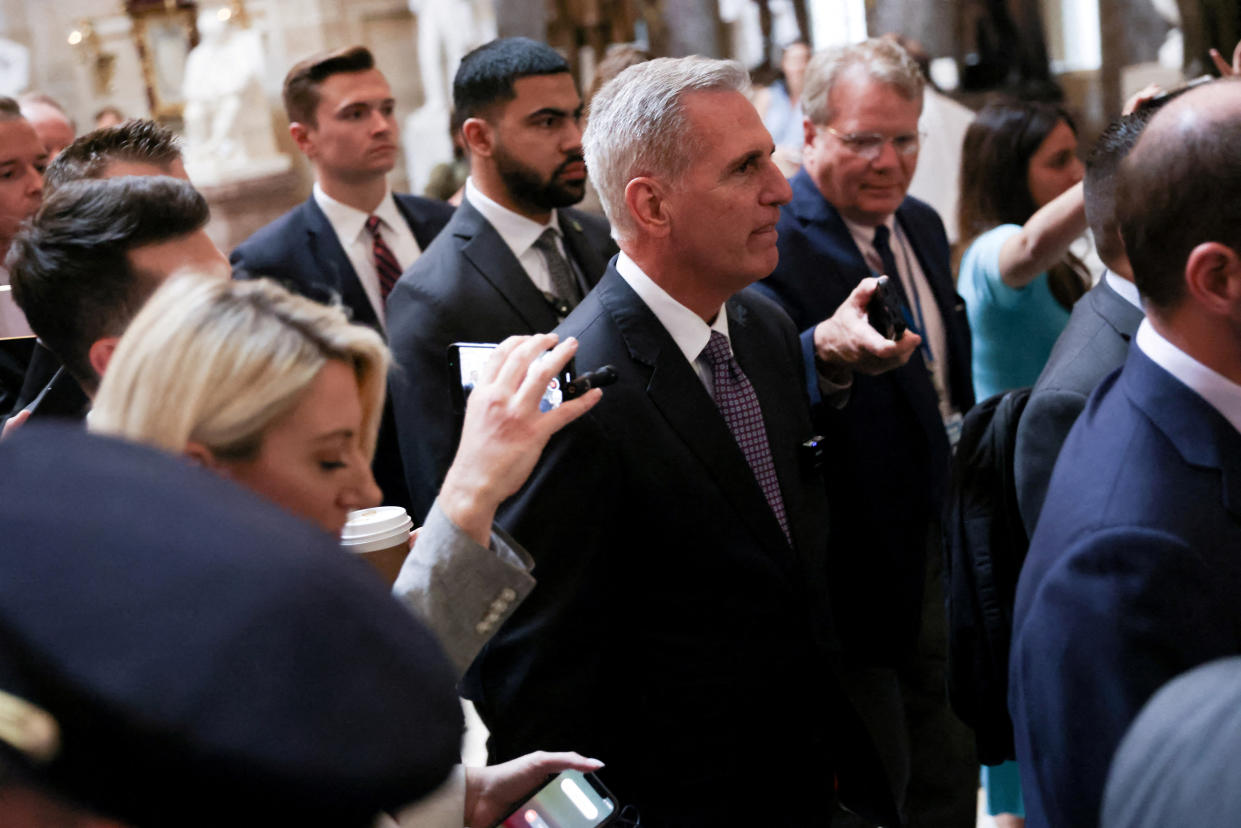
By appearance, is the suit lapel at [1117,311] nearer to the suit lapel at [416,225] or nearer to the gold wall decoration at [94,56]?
the suit lapel at [416,225]

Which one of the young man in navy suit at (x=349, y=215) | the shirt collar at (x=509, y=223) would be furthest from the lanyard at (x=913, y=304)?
the young man in navy suit at (x=349, y=215)

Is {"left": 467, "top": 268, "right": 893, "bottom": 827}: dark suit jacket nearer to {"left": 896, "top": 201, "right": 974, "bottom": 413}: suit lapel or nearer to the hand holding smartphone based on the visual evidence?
the hand holding smartphone

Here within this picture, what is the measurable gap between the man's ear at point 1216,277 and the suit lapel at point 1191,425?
95 mm

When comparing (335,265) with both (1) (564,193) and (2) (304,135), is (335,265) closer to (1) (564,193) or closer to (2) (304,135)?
(2) (304,135)

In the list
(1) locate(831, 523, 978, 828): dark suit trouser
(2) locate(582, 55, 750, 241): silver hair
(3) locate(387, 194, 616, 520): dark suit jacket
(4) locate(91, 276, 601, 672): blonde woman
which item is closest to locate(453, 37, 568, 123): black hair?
(3) locate(387, 194, 616, 520): dark suit jacket

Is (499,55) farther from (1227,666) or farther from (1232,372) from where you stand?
(1227,666)

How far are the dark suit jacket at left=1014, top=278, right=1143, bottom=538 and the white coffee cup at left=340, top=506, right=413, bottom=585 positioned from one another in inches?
39.6

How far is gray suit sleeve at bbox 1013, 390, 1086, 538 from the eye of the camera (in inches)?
74.4

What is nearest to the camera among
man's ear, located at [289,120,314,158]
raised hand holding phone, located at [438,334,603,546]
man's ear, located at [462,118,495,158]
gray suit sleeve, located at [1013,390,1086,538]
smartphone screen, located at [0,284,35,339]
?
raised hand holding phone, located at [438,334,603,546]

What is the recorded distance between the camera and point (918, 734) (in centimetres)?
290

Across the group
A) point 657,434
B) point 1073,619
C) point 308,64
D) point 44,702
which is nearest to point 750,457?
point 657,434

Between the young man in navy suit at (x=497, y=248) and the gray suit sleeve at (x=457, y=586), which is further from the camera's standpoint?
the young man in navy suit at (x=497, y=248)

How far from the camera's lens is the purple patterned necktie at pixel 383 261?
371 cm

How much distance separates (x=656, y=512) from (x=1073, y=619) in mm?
748
